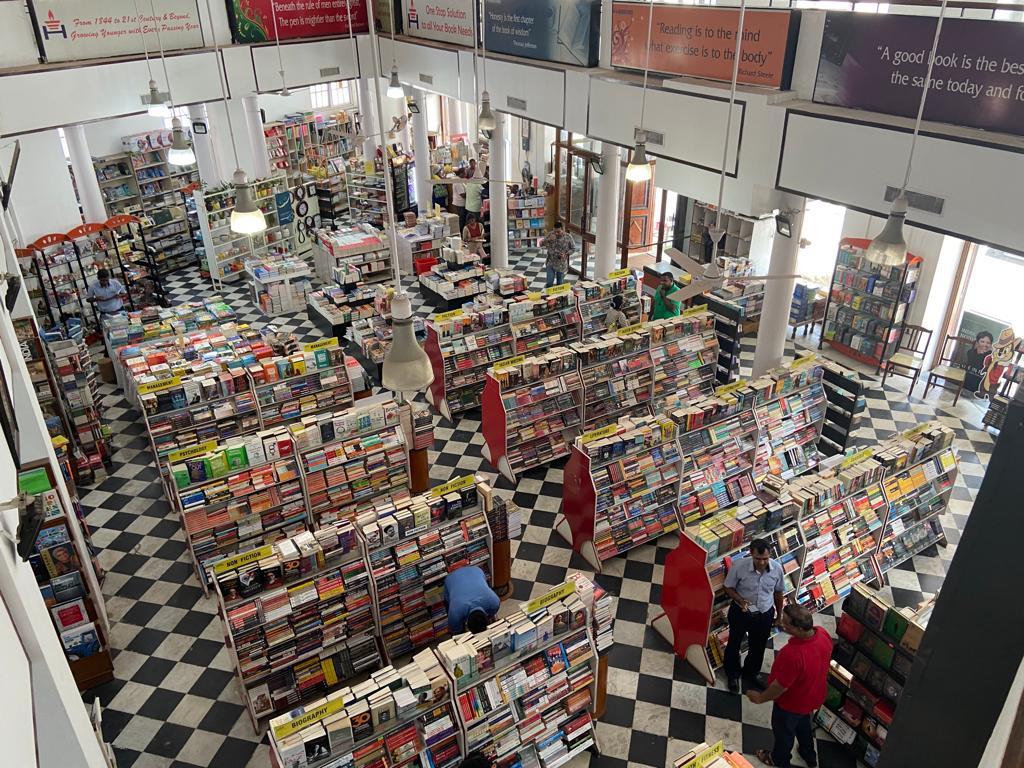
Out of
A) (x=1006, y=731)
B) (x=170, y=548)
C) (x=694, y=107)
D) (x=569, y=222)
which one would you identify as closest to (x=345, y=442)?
(x=170, y=548)

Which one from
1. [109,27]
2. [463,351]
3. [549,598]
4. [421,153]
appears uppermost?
[109,27]

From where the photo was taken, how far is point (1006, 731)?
112 centimetres

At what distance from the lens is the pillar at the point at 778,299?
10294 millimetres

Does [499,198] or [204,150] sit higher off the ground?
[204,150]

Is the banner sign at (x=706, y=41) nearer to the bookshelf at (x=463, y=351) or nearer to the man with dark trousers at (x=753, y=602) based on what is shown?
the bookshelf at (x=463, y=351)

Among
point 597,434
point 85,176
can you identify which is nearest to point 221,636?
point 597,434

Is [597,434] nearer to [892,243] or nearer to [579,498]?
[579,498]

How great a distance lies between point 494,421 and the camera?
9.89m

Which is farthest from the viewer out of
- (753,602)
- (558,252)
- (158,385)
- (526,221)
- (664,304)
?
(526,221)

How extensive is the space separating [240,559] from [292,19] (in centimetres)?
1347

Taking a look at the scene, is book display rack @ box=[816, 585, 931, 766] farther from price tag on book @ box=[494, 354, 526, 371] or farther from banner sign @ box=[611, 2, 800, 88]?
banner sign @ box=[611, 2, 800, 88]

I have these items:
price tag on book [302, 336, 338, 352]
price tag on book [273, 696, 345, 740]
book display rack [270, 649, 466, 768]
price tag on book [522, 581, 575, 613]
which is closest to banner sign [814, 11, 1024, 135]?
price tag on book [522, 581, 575, 613]

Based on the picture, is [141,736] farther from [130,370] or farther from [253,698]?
[130,370]

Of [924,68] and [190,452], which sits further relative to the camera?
[190,452]
